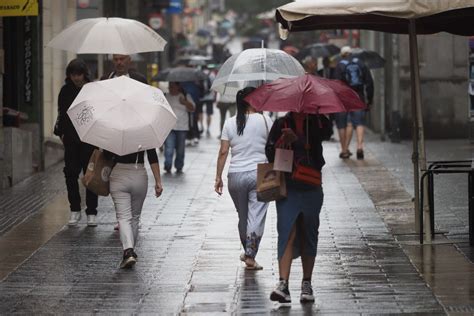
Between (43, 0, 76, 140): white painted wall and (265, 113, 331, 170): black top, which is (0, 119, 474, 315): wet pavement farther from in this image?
(43, 0, 76, 140): white painted wall

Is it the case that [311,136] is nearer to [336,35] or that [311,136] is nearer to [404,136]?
[404,136]

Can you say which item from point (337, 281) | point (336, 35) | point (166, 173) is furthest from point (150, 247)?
point (336, 35)

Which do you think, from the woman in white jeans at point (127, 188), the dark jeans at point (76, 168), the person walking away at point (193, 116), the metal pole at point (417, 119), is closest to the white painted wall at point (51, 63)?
the person walking away at point (193, 116)

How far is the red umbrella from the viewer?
379 inches

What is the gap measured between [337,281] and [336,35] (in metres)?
30.6

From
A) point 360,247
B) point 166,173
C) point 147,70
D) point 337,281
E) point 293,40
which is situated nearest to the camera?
point 337,281

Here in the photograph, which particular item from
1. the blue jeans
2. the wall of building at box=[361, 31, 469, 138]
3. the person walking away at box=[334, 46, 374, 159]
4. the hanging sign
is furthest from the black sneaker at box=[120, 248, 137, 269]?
the wall of building at box=[361, 31, 469, 138]

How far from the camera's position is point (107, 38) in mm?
14219

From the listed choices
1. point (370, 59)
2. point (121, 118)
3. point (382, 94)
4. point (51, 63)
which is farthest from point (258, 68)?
point (382, 94)

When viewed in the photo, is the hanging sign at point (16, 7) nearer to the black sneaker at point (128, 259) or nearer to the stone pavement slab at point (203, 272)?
the stone pavement slab at point (203, 272)

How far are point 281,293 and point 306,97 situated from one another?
147 cm

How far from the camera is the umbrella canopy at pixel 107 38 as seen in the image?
14.1 meters

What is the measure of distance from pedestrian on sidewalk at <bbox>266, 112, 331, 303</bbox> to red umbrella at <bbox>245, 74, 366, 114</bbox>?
253mm

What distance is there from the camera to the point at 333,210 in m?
15.7
